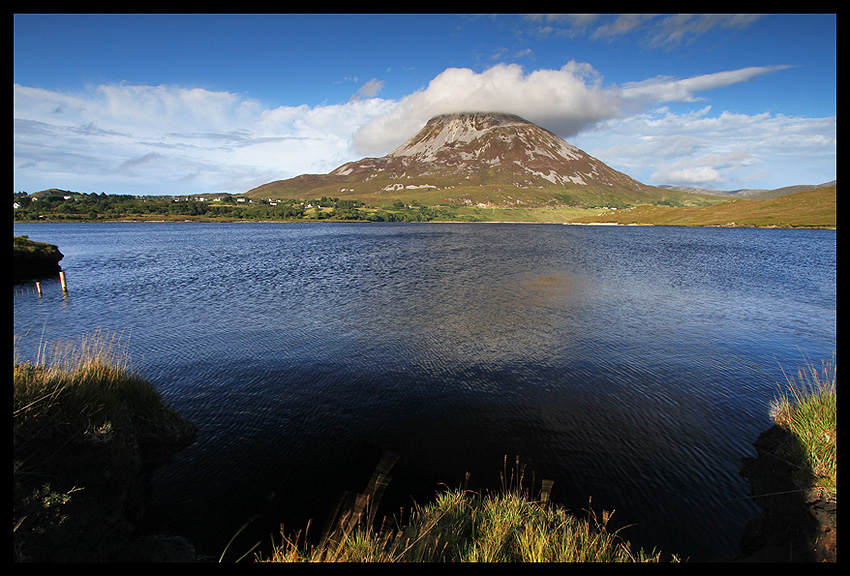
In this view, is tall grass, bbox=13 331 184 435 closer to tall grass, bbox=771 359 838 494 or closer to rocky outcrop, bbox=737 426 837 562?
rocky outcrop, bbox=737 426 837 562

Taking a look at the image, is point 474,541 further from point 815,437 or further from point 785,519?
point 815,437

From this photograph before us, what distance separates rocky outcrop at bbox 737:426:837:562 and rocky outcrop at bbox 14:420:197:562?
12.3 metres

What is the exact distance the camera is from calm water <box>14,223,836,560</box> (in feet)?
32.4

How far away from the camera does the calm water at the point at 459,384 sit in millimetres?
9875

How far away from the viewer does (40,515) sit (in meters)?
6.79

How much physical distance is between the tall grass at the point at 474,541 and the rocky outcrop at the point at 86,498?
3.35 meters

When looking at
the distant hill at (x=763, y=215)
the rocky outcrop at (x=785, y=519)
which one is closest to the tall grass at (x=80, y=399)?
the rocky outcrop at (x=785, y=519)

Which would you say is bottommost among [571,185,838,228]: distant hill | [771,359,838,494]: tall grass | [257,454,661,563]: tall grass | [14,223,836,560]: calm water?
[14,223,836,560]: calm water

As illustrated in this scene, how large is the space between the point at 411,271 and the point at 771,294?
35.6 metres

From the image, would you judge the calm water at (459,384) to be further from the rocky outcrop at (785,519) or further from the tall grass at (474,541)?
the tall grass at (474,541)

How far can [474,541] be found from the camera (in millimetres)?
6762


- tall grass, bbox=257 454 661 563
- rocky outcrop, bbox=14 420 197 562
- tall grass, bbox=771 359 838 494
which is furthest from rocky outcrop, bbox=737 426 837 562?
rocky outcrop, bbox=14 420 197 562

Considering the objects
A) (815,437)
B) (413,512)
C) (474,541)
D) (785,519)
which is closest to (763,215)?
(815,437)
